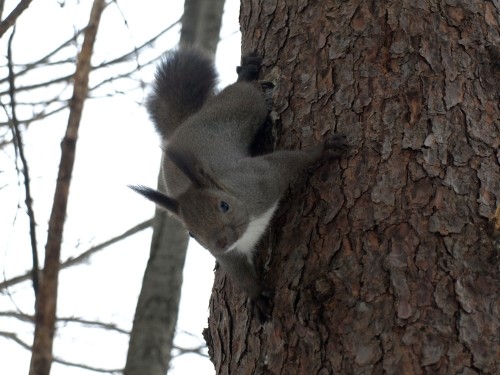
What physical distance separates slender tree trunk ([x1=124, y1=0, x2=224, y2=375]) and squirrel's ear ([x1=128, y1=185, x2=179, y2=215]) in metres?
0.50

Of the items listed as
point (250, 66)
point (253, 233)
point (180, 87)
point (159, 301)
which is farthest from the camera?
point (180, 87)

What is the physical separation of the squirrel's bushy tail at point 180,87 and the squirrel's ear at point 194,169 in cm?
61

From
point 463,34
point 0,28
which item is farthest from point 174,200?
point 0,28

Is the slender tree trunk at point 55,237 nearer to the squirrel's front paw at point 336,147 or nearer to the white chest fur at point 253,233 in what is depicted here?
the squirrel's front paw at point 336,147

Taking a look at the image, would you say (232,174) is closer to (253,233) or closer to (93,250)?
(253,233)

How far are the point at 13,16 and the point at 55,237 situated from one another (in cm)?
69

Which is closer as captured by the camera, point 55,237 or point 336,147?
point 55,237

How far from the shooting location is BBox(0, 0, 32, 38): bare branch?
1.40m

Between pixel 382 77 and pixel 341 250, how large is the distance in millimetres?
533

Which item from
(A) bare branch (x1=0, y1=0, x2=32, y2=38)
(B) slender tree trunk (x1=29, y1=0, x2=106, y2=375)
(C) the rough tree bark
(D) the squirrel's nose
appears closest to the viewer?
(B) slender tree trunk (x1=29, y1=0, x2=106, y2=375)

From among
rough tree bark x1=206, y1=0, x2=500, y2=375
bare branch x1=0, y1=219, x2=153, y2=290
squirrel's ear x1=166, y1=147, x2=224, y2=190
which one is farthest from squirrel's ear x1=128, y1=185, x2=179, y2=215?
bare branch x1=0, y1=219, x2=153, y2=290

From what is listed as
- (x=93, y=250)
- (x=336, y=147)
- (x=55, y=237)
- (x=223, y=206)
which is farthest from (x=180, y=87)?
(x=55, y=237)

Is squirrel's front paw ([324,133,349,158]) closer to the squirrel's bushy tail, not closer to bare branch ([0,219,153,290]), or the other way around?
the squirrel's bushy tail

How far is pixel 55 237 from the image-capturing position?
2.87 feet
